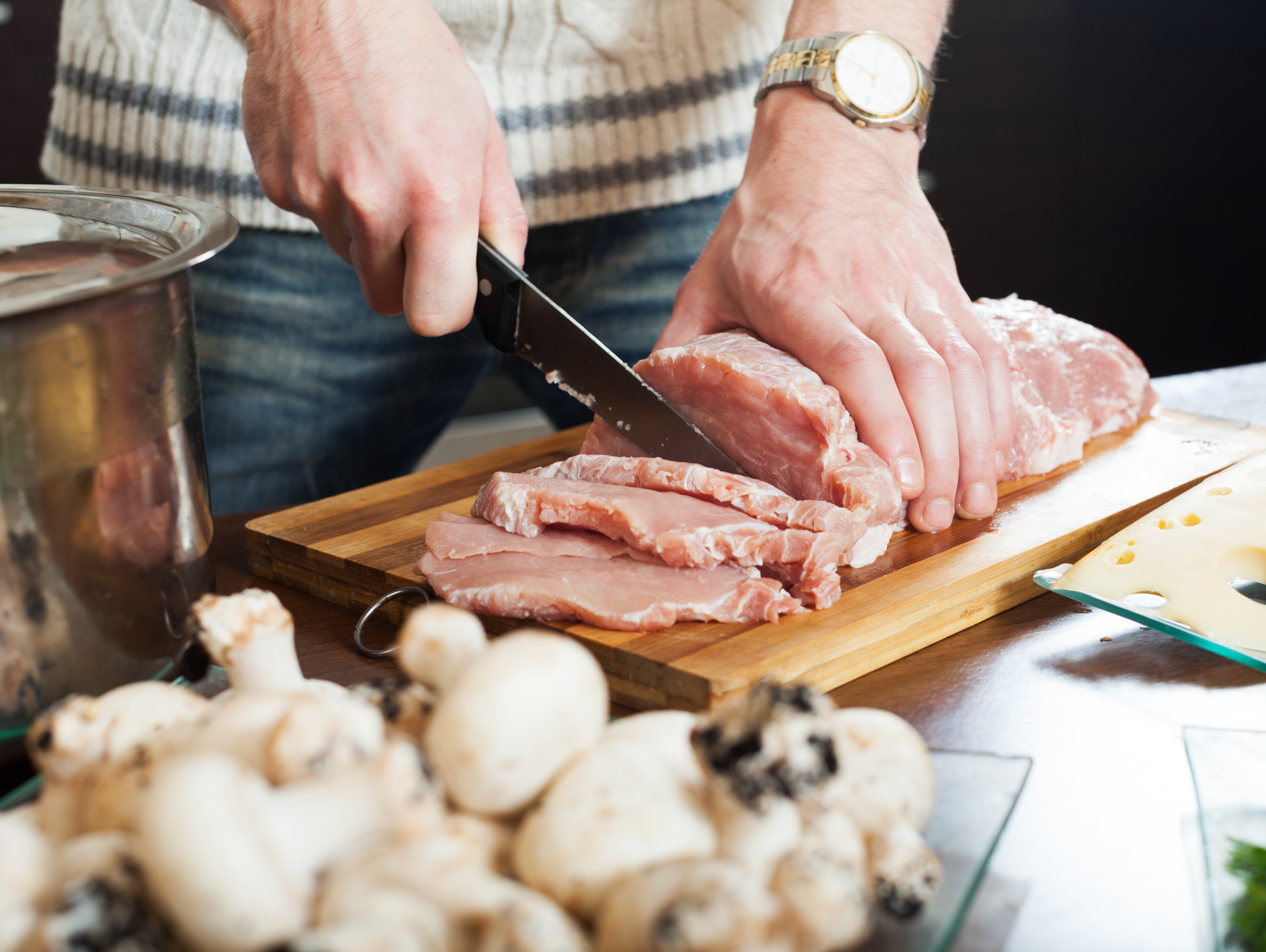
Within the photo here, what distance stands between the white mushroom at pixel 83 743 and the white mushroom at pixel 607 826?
0.32m

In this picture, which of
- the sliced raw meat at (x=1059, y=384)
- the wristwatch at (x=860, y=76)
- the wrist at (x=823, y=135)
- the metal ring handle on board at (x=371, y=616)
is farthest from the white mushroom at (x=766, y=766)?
the wristwatch at (x=860, y=76)

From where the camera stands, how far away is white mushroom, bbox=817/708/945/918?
777 millimetres

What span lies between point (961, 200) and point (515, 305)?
190 inches

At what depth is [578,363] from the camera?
1897 millimetres

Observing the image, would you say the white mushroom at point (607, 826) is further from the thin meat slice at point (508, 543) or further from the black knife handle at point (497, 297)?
the black knife handle at point (497, 297)

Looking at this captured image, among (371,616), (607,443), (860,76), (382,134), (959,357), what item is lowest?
(371,616)

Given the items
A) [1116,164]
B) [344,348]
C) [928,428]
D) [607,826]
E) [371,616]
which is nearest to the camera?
[607,826]

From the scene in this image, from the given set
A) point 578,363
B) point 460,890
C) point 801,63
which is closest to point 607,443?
point 578,363

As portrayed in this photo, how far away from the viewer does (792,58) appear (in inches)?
86.4

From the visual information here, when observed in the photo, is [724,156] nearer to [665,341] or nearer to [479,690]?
[665,341]

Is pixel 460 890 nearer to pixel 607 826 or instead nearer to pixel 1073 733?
pixel 607 826

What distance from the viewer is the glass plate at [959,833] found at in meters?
0.79

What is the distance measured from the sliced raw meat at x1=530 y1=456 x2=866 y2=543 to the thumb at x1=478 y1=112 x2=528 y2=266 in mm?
408

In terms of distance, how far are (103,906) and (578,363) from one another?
4.34ft
